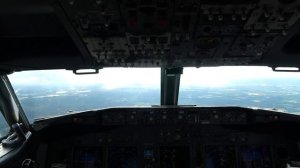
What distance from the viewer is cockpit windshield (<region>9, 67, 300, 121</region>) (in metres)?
4.31

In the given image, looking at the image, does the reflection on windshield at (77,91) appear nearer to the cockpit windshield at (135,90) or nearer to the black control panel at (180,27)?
the cockpit windshield at (135,90)

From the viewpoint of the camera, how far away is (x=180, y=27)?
2.44 m

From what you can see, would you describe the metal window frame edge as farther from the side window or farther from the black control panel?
the black control panel

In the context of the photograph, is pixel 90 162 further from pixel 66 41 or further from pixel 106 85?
pixel 66 41

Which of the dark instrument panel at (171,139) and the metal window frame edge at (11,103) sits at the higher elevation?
the metal window frame edge at (11,103)

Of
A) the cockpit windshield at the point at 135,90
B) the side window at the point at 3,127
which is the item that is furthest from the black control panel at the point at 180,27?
the side window at the point at 3,127

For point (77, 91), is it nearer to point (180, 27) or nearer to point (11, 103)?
point (11, 103)

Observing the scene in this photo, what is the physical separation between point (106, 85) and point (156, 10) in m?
3.18

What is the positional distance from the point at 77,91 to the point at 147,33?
2775 mm

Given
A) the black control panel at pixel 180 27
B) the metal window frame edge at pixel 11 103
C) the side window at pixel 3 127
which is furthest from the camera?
the side window at pixel 3 127

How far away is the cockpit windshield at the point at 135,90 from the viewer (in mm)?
4309

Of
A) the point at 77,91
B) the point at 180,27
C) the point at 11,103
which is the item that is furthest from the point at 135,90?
the point at 180,27

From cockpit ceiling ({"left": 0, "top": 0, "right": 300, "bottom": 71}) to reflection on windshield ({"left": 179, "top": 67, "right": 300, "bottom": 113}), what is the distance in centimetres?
109

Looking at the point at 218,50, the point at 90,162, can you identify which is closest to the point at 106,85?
the point at 90,162
